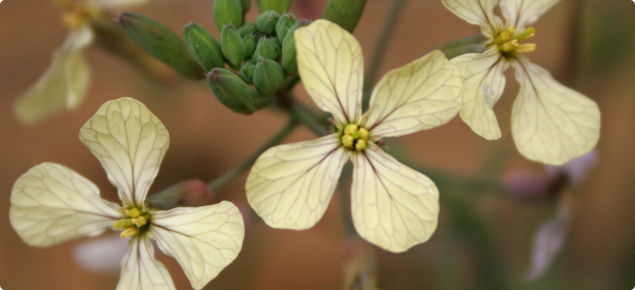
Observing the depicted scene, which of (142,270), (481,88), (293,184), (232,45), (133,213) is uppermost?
(232,45)

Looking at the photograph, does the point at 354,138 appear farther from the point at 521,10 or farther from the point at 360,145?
the point at 521,10

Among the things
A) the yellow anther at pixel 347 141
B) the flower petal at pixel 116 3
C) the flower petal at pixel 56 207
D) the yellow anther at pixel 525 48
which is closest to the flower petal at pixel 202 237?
the flower petal at pixel 56 207

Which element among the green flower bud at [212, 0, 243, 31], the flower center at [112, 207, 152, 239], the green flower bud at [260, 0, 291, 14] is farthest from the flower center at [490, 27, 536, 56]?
the flower center at [112, 207, 152, 239]

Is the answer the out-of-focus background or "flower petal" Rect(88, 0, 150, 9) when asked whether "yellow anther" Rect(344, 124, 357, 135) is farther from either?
"flower petal" Rect(88, 0, 150, 9)

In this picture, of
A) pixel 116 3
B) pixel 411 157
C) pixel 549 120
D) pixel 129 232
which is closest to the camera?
pixel 129 232

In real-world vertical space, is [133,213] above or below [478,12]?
below

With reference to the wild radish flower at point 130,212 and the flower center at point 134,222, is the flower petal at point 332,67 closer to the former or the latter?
the wild radish flower at point 130,212

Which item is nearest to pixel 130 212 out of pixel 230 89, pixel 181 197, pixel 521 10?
pixel 181 197
